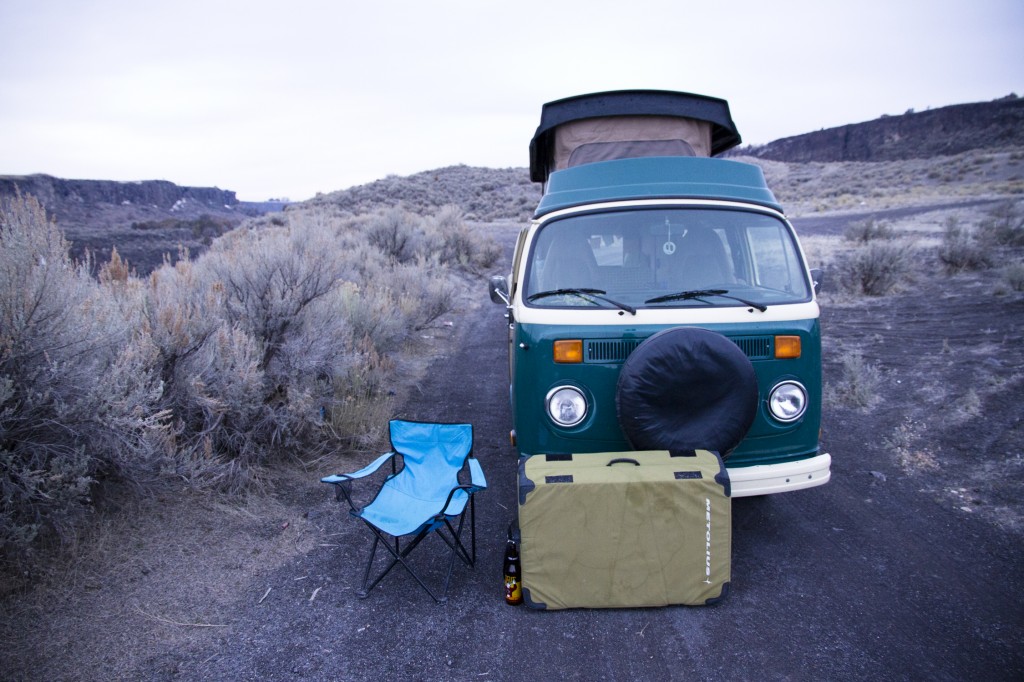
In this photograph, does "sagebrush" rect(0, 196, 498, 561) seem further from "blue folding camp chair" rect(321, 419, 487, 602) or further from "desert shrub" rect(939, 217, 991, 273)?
"desert shrub" rect(939, 217, 991, 273)

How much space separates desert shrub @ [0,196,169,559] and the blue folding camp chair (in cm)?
121

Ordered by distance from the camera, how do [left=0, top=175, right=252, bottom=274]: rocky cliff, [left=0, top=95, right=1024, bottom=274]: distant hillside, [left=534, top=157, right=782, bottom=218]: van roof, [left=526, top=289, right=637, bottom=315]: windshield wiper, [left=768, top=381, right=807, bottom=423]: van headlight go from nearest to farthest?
[left=768, top=381, right=807, bottom=423]: van headlight < [left=526, top=289, right=637, bottom=315]: windshield wiper < [left=534, top=157, right=782, bottom=218]: van roof < [left=0, top=175, right=252, bottom=274]: rocky cliff < [left=0, top=95, right=1024, bottom=274]: distant hillside

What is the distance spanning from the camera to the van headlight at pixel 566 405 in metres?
3.65

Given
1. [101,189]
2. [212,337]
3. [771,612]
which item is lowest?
[771,612]

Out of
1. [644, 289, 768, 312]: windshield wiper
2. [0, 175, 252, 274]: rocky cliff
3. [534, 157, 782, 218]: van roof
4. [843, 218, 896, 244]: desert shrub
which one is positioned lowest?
[644, 289, 768, 312]: windshield wiper

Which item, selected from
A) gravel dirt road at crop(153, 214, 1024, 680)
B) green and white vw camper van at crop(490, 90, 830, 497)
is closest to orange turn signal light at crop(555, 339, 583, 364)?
green and white vw camper van at crop(490, 90, 830, 497)

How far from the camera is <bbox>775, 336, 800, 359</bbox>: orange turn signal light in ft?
11.9

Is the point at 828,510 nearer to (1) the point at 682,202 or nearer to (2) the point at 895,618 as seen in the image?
(2) the point at 895,618

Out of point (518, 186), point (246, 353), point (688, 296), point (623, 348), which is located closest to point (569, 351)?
point (623, 348)

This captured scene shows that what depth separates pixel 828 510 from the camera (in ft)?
14.2

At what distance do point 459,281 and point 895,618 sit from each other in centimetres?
1256

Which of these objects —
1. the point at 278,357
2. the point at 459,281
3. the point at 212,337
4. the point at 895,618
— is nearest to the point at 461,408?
the point at 278,357

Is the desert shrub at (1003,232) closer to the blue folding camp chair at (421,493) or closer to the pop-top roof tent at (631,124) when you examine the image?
the pop-top roof tent at (631,124)

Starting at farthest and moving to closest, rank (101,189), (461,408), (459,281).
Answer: (101,189)
(459,281)
(461,408)
